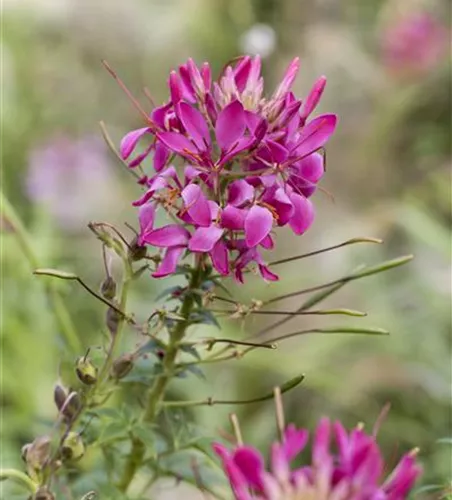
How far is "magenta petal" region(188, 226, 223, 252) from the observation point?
39 cm

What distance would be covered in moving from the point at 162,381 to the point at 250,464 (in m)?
0.15

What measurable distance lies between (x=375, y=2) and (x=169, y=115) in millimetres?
1759

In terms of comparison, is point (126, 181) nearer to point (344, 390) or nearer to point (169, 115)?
point (344, 390)

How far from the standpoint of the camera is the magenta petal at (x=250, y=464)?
327 millimetres

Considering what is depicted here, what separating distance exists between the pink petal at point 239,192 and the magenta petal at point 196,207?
0.6 inches

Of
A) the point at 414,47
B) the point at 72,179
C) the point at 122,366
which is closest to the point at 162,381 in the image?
the point at 122,366

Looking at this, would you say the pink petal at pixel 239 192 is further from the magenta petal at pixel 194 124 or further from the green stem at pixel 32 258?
the green stem at pixel 32 258

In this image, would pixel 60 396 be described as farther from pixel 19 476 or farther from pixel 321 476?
pixel 321 476

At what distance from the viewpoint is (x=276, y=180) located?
0.40m

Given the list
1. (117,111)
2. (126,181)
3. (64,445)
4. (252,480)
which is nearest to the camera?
(252,480)

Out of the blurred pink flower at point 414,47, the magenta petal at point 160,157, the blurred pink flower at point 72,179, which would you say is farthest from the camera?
the blurred pink flower at point 414,47

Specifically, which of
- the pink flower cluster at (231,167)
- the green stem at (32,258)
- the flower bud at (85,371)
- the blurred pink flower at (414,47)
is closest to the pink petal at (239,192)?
the pink flower cluster at (231,167)

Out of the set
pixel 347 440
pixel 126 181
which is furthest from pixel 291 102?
pixel 126 181

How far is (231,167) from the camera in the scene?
0.42m
